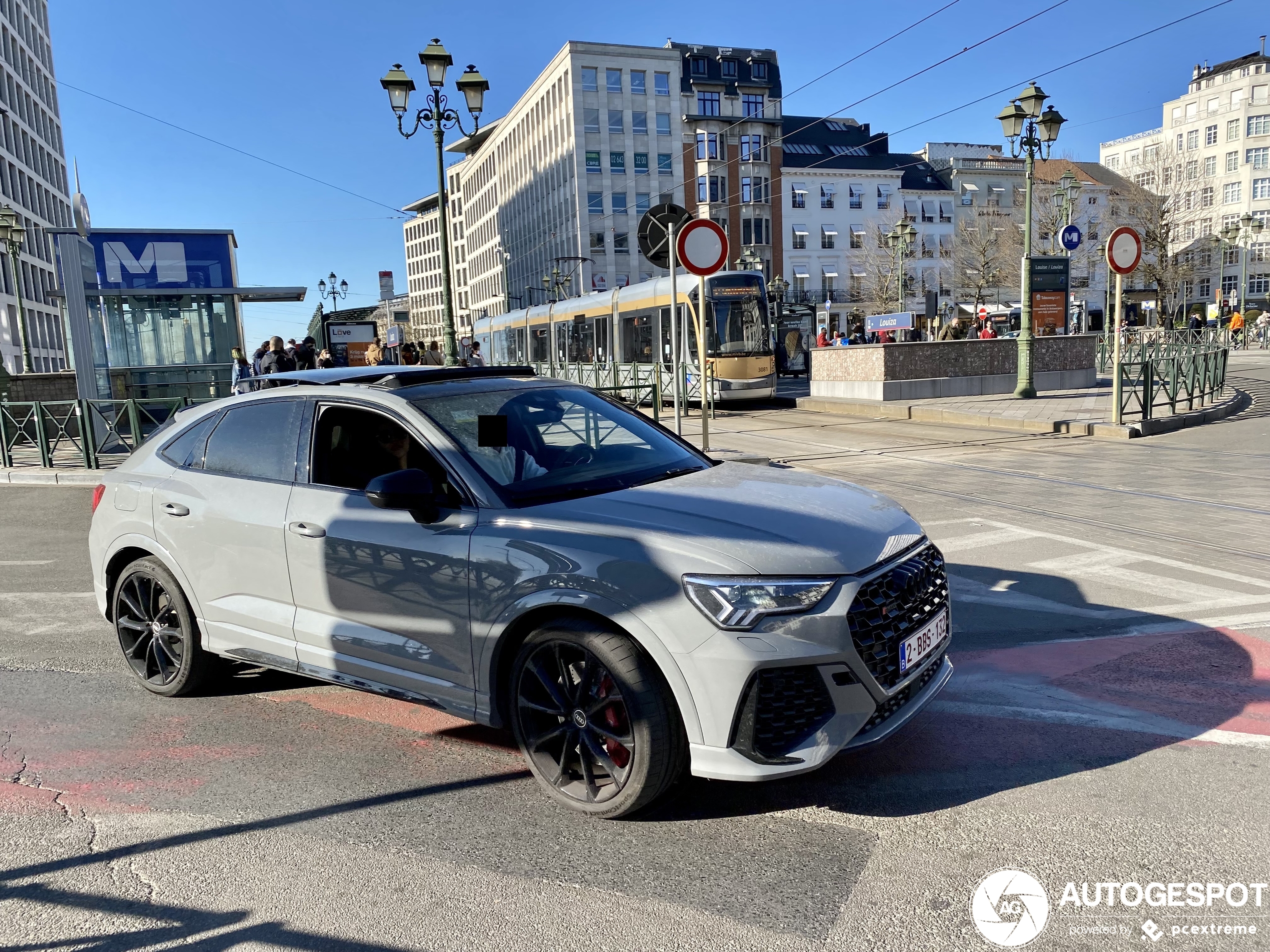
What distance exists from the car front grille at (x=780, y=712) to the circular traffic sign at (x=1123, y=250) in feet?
42.6

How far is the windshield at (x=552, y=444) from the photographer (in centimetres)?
370

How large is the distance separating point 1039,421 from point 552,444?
46.2ft

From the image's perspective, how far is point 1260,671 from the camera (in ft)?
14.5

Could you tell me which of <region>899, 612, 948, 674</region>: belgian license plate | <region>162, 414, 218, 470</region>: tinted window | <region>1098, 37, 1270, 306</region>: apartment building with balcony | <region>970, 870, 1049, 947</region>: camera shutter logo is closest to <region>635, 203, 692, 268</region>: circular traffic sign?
<region>162, 414, 218, 470</region>: tinted window

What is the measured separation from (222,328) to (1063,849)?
67.1 feet

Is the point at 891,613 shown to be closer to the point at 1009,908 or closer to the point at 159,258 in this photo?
the point at 1009,908

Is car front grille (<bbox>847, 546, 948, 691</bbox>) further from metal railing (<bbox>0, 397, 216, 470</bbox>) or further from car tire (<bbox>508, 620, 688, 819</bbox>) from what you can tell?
metal railing (<bbox>0, 397, 216, 470</bbox>)

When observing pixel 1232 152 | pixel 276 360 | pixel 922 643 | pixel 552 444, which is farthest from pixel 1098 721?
pixel 1232 152

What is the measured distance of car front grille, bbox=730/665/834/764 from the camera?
2949 mm

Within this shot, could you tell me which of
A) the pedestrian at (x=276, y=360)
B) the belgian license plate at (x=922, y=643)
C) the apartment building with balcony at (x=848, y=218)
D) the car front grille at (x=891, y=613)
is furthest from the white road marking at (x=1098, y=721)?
the apartment building with balcony at (x=848, y=218)

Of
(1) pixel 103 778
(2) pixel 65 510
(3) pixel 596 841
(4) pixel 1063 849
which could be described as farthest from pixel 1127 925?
(2) pixel 65 510

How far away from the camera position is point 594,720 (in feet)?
10.6

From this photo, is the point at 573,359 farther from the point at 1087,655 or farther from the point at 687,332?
the point at 1087,655

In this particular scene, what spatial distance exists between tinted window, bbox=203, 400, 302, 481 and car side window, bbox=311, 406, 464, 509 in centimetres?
17
